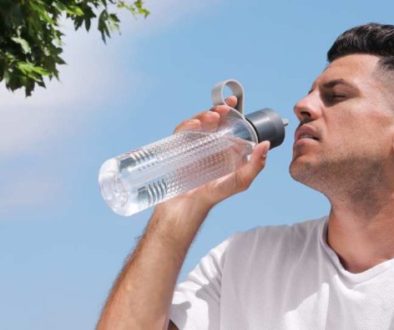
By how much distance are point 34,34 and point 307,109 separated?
411cm

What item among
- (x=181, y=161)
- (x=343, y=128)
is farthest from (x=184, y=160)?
(x=343, y=128)

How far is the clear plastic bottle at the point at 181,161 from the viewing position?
3.15 metres

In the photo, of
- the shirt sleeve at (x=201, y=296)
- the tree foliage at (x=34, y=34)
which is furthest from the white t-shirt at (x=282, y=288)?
the tree foliage at (x=34, y=34)

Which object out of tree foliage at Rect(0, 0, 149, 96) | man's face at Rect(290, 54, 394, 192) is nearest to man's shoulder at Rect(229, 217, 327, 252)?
man's face at Rect(290, 54, 394, 192)

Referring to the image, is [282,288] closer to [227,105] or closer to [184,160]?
[184,160]

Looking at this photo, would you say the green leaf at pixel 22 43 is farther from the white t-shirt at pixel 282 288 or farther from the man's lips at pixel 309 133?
the man's lips at pixel 309 133

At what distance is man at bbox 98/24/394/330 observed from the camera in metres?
3.17

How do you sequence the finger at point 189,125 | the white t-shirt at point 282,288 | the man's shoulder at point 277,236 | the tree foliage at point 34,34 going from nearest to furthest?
the white t-shirt at point 282,288 → the finger at point 189,125 → the man's shoulder at point 277,236 → the tree foliage at point 34,34

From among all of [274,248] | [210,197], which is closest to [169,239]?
[210,197]

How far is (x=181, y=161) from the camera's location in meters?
3.26

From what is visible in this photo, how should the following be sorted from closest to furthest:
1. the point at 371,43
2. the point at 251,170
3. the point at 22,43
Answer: the point at 251,170
the point at 371,43
the point at 22,43

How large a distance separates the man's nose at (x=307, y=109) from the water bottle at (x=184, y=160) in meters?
0.09

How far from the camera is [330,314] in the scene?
125 inches

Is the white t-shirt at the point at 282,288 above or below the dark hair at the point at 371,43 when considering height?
below
